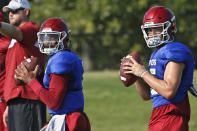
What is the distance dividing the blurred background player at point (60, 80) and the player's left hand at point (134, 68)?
0.42 meters

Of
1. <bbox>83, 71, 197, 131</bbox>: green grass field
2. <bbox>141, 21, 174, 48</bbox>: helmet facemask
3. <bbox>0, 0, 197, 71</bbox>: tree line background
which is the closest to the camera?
<bbox>141, 21, 174, 48</bbox>: helmet facemask

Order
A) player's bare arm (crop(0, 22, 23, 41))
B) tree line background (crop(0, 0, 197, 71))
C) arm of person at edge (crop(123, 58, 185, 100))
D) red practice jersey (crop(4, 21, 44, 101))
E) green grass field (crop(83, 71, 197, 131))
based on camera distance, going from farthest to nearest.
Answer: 1. tree line background (crop(0, 0, 197, 71))
2. green grass field (crop(83, 71, 197, 131))
3. red practice jersey (crop(4, 21, 44, 101))
4. player's bare arm (crop(0, 22, 23, 41))
5. arm of person at edge (crop(123, 58, 185, 100))

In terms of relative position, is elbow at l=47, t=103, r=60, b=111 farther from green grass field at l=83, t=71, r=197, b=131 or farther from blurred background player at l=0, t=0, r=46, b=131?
green grass field at l=83, t=71, r=197, b=131

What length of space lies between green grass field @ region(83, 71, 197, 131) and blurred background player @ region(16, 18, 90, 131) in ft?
25.1

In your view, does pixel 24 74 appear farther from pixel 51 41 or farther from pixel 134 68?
pixel 134 68

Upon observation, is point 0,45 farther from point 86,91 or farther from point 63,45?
point 86,91

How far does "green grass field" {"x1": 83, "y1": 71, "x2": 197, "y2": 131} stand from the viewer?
1344 cm

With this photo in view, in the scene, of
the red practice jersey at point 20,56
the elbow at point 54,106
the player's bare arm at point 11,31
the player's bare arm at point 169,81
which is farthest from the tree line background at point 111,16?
the player's bare arm at point 169,81

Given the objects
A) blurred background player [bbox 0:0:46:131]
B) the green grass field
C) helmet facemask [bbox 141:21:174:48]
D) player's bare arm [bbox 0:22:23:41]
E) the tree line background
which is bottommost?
the green grass field

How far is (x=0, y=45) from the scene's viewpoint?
21.2 ft

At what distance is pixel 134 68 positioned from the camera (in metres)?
4.74

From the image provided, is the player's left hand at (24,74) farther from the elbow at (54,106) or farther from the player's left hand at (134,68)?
the player's left hand at (134,68)

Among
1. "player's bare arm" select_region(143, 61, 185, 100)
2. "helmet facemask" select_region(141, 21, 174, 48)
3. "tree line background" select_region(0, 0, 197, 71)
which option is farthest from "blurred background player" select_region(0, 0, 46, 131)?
"tree line background" select_region(0, 0, 197, 71)

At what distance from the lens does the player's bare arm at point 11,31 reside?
18.7 feet
